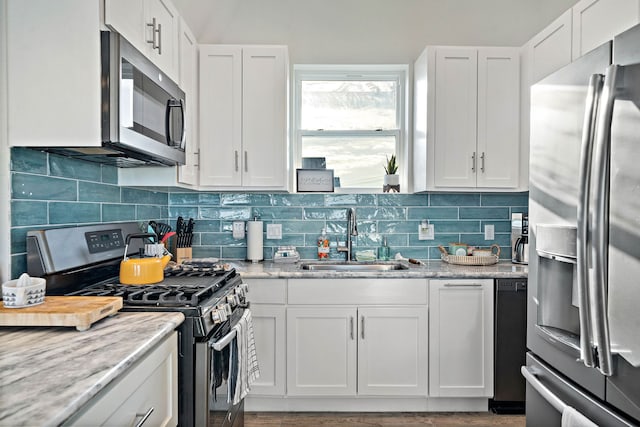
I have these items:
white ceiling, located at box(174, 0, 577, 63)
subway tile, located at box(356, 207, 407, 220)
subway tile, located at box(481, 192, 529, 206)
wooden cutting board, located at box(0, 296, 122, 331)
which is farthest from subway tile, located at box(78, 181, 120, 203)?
subway tile, located at box(481, 192, 529, 206)

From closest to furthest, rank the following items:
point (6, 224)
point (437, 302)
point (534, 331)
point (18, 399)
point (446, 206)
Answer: point (18, 399)
point (6, 224)
point (534, 331)
point (437, 302)
point (446, 206)

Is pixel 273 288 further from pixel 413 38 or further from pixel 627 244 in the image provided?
pixel 413 38

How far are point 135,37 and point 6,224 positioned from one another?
883mm

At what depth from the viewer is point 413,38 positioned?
10.0 feet

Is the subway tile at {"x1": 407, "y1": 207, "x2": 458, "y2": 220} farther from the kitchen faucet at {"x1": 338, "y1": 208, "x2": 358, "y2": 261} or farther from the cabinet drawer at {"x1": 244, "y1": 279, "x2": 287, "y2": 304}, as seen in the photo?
the cabinet drawer at {"x1": 244, "y1": 279, "x2": 287, "y2": 304}

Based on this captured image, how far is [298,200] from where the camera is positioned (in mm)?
2994

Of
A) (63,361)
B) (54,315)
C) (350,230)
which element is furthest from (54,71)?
(350,230)

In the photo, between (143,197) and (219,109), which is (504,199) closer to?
(219,109)

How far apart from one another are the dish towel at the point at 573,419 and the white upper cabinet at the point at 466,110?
1.62 metres

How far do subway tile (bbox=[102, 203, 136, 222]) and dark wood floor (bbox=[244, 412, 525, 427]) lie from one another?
55.5 inches

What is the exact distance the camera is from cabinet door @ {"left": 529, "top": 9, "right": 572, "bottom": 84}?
7.27ft

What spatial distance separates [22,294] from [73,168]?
29.6 inches

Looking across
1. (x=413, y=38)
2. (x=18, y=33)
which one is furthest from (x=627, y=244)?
(x=413, y=38)

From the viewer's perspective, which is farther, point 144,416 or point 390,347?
point 390,347
